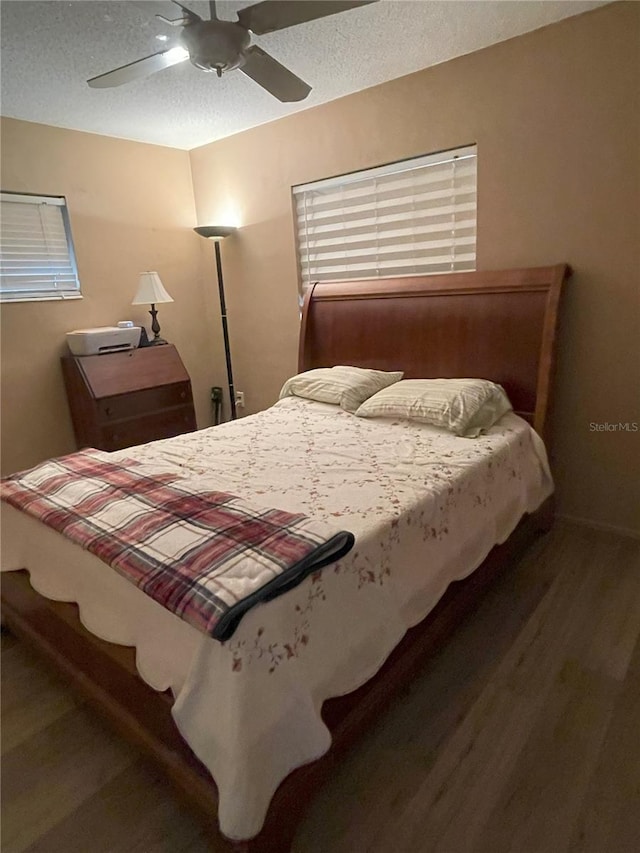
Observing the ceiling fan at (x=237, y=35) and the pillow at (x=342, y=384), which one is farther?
the pillow at (x=342, y=384)

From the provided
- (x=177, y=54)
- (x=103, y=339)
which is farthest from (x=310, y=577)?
(x=103, y=339)

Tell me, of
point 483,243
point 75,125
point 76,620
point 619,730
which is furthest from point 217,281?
point 619,730

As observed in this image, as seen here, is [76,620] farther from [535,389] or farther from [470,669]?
[535,389]

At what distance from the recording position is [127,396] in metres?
3.35

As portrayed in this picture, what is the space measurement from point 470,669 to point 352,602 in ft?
2.50

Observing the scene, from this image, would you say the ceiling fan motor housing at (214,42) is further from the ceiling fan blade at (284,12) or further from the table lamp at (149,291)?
the table lamp at (149,291)

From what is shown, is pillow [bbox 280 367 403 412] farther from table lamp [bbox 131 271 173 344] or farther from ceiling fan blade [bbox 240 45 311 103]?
ceiling fan blade [bbox 240 45 311 103]

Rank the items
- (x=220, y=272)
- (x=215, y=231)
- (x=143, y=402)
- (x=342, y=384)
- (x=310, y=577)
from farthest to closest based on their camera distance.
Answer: (x=220, y=272)
(x=215, y=231)
(x=143, y=402)
(x=342, y=384)
(x=310, y=577)

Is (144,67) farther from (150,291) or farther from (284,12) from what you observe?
(150,291)

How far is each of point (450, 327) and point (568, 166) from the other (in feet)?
2.99

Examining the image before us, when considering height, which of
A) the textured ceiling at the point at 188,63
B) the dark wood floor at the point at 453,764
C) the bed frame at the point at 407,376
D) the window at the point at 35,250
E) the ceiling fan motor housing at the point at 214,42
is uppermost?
the textured ceiling at the point at 188,63

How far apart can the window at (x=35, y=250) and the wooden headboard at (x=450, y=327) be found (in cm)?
164

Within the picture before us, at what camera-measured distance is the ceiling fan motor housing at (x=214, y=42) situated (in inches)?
63.9

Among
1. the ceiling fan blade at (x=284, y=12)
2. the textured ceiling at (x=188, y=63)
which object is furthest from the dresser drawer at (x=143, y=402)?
the ceiling fan blade at (x=284, y=12)
